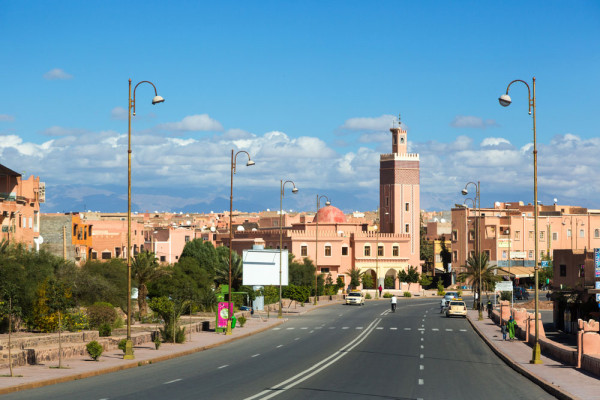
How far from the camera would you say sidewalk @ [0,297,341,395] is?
24094mm

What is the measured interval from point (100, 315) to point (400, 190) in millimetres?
87441

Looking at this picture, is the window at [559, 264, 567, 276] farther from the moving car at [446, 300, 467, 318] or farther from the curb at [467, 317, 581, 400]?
the curb at [467, 317, 581, 400]

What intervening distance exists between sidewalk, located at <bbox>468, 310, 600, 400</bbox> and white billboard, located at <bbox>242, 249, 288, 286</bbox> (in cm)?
2859

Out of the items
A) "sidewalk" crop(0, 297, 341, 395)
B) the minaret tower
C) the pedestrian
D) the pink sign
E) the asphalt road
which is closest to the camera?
the asphalt road

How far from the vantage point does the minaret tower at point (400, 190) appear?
416 feet

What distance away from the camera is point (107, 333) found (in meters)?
38.1

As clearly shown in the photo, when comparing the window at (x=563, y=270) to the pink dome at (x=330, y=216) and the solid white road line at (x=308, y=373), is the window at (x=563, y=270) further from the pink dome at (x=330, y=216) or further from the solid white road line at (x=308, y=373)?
the pink dome at (x=330, y=216)

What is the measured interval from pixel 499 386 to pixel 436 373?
3806 millimetres

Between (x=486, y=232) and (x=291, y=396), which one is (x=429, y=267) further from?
(x=291, y=396)

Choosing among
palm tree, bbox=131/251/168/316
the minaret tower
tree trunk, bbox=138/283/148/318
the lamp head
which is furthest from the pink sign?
the minaret tower

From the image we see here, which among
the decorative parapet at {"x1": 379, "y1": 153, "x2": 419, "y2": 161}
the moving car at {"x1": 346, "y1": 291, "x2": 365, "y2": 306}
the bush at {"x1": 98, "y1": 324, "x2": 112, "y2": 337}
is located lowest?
the moving car at {"x1": 346, "y1": 291, "x2": 365, "y2": 306}

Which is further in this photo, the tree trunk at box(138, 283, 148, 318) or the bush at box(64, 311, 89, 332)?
the tree trunk at box(138, 283, 148, 318)

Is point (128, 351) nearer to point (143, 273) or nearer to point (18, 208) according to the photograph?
point (143, 273)

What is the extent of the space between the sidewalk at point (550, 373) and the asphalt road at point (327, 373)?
1.34 feet
